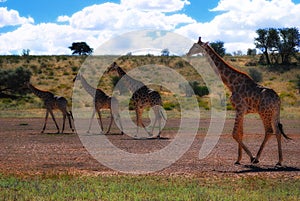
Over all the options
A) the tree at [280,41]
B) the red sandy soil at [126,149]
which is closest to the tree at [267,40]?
the tree at [280,41]

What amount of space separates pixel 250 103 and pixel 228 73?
109cm

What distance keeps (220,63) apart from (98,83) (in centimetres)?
4645

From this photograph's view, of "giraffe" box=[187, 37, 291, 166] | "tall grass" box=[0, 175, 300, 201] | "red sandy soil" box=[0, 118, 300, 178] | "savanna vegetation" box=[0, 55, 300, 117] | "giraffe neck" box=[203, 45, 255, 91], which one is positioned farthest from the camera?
"savanna vegetation" box=[0, 55, 300, 117]

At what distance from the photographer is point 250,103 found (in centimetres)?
1426

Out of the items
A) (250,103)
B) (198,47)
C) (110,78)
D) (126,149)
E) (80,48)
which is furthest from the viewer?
(80,48)

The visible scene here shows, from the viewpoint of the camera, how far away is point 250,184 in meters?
11.0

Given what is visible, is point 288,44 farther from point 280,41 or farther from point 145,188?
point 145,188

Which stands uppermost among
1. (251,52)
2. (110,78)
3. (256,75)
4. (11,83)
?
(251,52)

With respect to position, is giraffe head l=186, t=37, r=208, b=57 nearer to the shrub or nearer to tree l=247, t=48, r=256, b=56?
the shrub

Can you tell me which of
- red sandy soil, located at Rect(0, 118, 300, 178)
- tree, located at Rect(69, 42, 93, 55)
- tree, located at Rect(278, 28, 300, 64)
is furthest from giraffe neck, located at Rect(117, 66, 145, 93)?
tree, located at Rect(69, 42, 93, 55)

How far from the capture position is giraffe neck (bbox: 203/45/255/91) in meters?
14.7

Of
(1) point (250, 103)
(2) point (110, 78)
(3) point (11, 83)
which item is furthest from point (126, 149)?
(2) point (110, 78)

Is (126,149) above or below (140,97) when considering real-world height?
below

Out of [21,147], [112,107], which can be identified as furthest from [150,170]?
[112,107]
